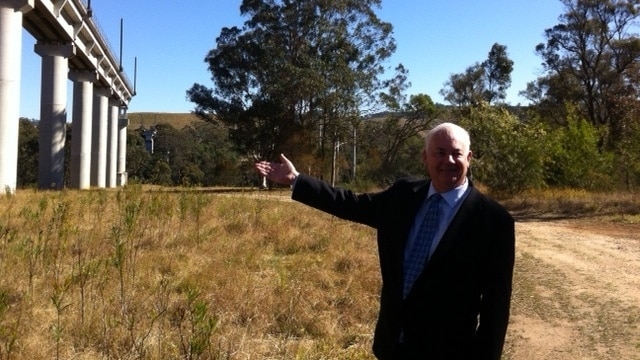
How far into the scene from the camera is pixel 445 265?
7.11 ft

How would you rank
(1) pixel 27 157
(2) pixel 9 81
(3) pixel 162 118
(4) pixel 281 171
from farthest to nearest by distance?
(3) pixel 162 118, (1) pixel 27 157, (2) pixel 9 81, (4) pixel 281 171

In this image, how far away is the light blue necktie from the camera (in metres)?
2.26

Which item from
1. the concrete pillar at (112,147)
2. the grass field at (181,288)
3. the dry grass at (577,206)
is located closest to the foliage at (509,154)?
the dry grass at (577,206)

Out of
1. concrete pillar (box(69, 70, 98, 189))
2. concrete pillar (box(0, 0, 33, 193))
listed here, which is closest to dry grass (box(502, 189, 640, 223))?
concrete pillar (box(0, 0, 33, 193))

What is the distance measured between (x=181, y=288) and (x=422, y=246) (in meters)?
3.59

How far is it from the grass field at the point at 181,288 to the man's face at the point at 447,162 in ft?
4.67

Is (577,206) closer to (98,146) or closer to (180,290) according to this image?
(180,290)

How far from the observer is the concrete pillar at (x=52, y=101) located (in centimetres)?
2470

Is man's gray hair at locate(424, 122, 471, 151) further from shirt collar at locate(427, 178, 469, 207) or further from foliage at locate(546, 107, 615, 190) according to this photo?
foliage at locate(546, 107, 615, 190)

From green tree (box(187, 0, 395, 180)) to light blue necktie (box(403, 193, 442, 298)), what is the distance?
3043cm

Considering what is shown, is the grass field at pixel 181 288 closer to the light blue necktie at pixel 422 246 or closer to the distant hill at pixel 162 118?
the light blue necktie at pixel 422 246

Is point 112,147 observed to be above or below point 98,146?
above

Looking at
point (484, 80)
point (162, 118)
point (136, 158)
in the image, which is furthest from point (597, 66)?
point (162, 118)

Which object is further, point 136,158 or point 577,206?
point 136,158
